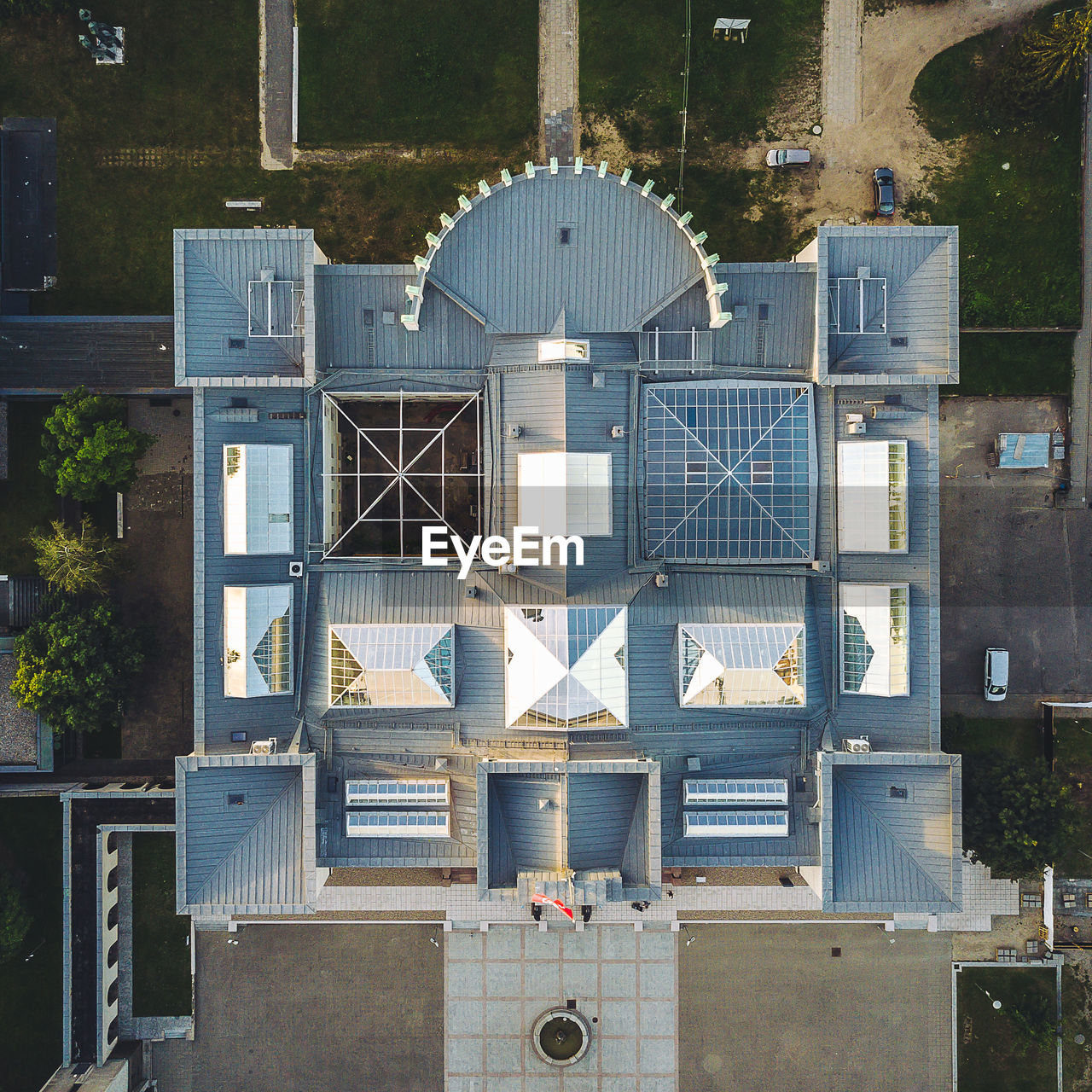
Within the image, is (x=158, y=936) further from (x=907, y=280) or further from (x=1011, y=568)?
(x=907, y=280)

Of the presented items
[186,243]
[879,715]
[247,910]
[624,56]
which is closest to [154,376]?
[186,243]

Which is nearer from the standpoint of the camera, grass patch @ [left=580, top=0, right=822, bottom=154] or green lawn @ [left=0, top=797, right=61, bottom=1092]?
grass patch @ [left=580, top=0, right=822, bottom=154]

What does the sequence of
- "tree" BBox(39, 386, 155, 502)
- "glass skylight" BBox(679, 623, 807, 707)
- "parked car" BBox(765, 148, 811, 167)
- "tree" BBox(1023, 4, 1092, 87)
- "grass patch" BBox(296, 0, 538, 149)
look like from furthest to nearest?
1. "grass patch" BBox(296, 0, 538, 149)
2. "parked car" BBox(765, 148, 811, 167)
3. "tree" BBox(1023, 4, 1092, 87)
4. "tree" BBox(39, 386, 155, 502)
5. "glass skylight" BBox(679, 623, 807, 707)

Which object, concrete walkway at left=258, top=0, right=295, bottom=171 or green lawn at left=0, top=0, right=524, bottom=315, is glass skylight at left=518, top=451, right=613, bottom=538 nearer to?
green lawn at left=0, top=0, right=524, bottom=315

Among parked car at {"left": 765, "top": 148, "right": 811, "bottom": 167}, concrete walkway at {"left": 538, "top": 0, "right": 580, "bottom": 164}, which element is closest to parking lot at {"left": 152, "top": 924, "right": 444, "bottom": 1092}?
concrete walkway at {"left": 538, "top": 0, "right": 580, "bottom": 164}

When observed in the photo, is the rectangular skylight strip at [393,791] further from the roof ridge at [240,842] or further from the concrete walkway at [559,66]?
the concrete walkway at [559,66]

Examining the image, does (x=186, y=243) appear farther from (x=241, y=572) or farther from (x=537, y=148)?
(x=537, y=148)

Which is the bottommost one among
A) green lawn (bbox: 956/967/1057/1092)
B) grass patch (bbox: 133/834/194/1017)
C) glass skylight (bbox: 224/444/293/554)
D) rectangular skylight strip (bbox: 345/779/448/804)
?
green lawn (bbox: 956/967/1057/1092)

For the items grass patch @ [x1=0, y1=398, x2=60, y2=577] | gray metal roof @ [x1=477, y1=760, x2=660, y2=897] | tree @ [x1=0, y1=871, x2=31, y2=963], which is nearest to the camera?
gray metal roof @ [x1=477, y1=760, x2=660, y2=897]
